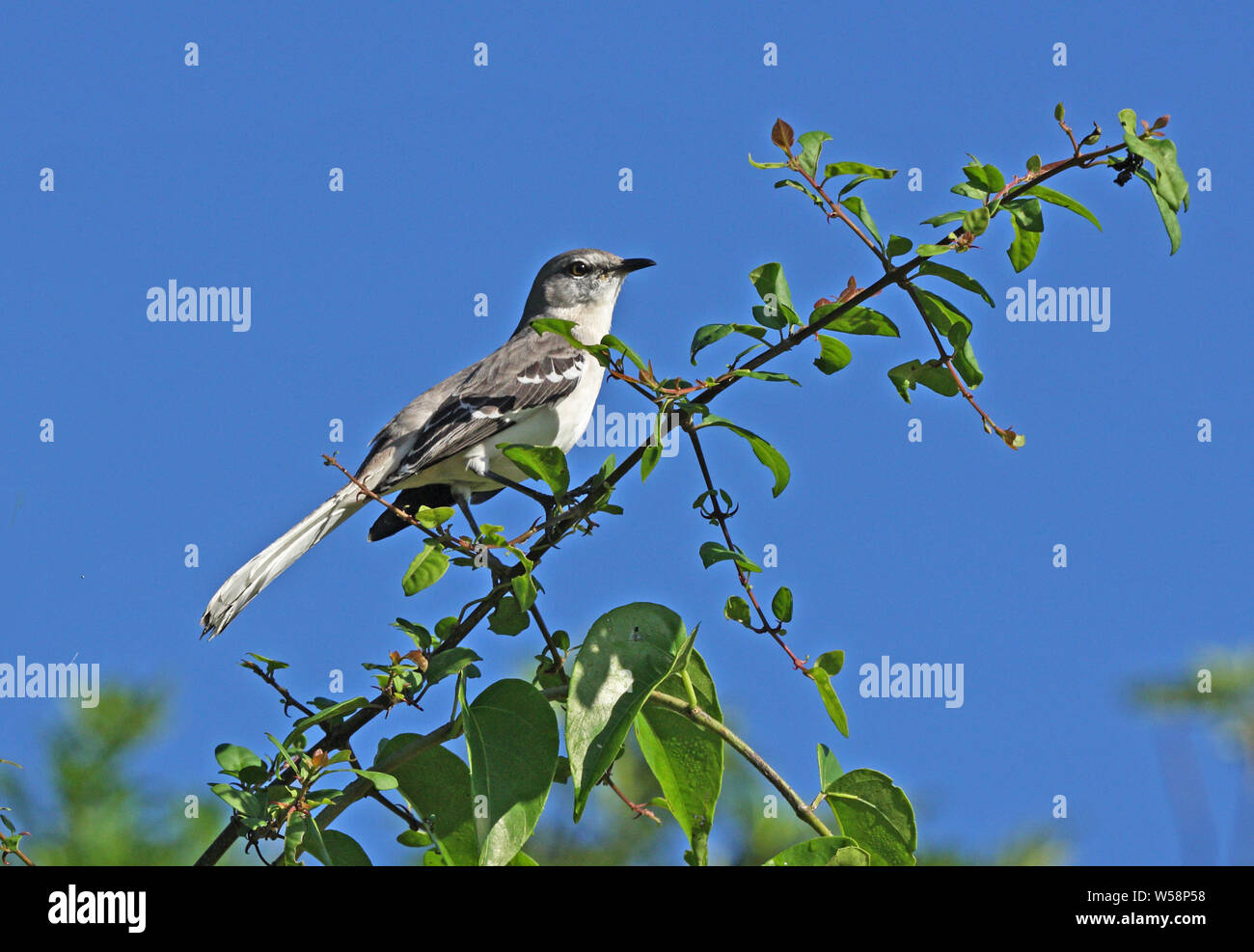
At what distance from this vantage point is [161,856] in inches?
233

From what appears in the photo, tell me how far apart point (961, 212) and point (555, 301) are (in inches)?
193

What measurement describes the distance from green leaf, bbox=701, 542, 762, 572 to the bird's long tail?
5.79 ft

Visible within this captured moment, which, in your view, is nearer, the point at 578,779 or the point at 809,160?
the point at 578,779

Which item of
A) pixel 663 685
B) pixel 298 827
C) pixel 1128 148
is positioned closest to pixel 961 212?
pixel 1128 148

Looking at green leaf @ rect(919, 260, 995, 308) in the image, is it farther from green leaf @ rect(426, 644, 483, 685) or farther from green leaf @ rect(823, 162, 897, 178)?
green leaf @ rect(426, 644, 483, 685)

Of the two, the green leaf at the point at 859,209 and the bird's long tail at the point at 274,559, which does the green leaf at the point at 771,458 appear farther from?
the bird's long tail at the point at 274,559

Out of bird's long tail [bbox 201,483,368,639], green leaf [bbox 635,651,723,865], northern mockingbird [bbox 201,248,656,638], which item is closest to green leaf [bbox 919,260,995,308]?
green leaf [bbox 635,651,723,865]

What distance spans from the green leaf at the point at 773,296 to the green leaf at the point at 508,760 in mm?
810

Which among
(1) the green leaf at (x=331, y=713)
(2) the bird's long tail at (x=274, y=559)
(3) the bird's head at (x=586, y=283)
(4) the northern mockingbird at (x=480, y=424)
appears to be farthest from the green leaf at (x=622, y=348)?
(3) the bird's head at (x=586, y=283)

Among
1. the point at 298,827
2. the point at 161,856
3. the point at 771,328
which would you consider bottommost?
the point at 161,856

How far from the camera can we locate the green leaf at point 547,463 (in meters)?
2.37

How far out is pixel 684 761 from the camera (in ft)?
7.38
